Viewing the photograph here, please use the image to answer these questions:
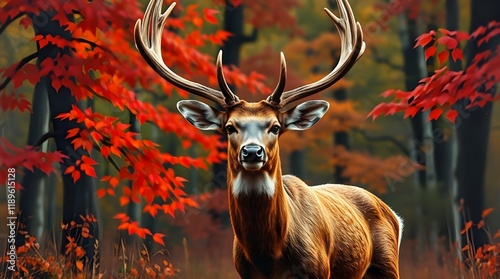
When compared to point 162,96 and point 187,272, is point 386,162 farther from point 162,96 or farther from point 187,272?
point 187,272

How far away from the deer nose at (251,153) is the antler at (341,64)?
646mm

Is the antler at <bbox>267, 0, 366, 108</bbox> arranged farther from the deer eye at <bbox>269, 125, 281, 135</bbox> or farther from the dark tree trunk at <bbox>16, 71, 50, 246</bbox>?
the dark tree trunk at <bbox>16, 71, 50, 246</bbox>

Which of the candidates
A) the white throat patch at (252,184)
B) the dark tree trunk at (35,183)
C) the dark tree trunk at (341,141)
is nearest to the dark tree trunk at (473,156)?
the white throat patch at (252,184)

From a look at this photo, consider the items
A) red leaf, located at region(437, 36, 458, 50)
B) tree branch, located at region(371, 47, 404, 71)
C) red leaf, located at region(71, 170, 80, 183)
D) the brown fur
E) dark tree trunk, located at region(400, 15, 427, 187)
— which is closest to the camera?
the brown fur

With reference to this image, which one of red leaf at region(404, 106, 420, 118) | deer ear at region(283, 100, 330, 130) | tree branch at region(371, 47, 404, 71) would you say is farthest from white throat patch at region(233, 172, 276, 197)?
tree branch at region(371, 47, 404, 71)

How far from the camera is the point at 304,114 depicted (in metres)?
6.01

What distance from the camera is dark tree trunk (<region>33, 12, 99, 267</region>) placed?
26.1 feet

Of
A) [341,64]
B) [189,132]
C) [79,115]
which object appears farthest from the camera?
[189,132]

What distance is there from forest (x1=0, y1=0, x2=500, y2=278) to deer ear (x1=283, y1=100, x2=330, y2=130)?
146cm

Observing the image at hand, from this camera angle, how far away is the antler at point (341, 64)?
5.84 meters

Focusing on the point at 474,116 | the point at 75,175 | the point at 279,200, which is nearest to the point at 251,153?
the point at 279,200

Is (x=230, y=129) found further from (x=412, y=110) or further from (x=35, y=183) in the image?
(x=35, y=183)

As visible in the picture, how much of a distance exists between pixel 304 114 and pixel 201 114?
81 centimetres

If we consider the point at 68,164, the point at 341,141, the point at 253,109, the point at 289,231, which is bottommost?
the point at 289,231
